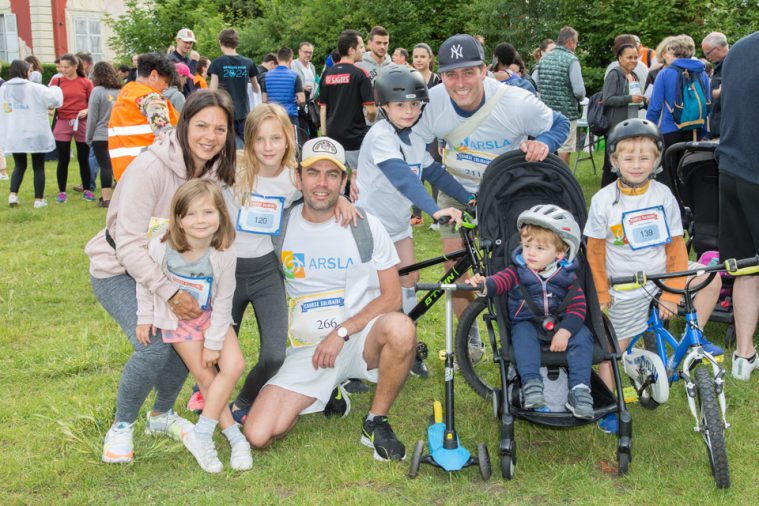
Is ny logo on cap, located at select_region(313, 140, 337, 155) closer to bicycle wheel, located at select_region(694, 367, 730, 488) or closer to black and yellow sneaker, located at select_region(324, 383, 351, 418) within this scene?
black and yellow sneaker, located at select_region(324, 383, 351, 418)

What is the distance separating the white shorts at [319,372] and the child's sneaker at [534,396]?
950mm

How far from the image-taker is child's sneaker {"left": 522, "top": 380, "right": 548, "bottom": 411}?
3.70 meters

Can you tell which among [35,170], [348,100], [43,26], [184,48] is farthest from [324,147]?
[43,26]

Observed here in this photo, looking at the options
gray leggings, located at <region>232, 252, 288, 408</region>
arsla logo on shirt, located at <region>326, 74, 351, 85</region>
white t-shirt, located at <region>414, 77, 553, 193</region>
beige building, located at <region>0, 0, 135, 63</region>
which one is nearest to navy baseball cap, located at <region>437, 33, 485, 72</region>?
white t-shirt, located at <region>414, 77, 553, 193</region>

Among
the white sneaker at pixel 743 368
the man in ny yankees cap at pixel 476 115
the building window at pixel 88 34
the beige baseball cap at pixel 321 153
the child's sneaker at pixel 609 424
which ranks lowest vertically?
the child's sneaker at pixel 609 424

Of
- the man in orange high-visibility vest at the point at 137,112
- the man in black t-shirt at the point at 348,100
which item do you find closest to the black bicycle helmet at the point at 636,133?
the man in orange high-visibility vest at the point at 137,112

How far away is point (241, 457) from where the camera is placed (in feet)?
13.1

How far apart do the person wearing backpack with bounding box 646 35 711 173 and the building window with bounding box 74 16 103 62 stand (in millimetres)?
33972

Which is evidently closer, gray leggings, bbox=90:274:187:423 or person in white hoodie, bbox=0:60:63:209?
gray leggings, bbox=90:274:187:423

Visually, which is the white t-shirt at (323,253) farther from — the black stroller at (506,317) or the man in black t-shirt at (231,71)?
the man in black t-shirt at (231,71)

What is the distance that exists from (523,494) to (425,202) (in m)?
1.69

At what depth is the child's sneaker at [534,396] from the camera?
3.70 m

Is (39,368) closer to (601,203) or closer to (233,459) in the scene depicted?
(233,459)

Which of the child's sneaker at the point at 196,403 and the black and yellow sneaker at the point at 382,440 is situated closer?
the black and yellow sneaker at the point at 382,440
